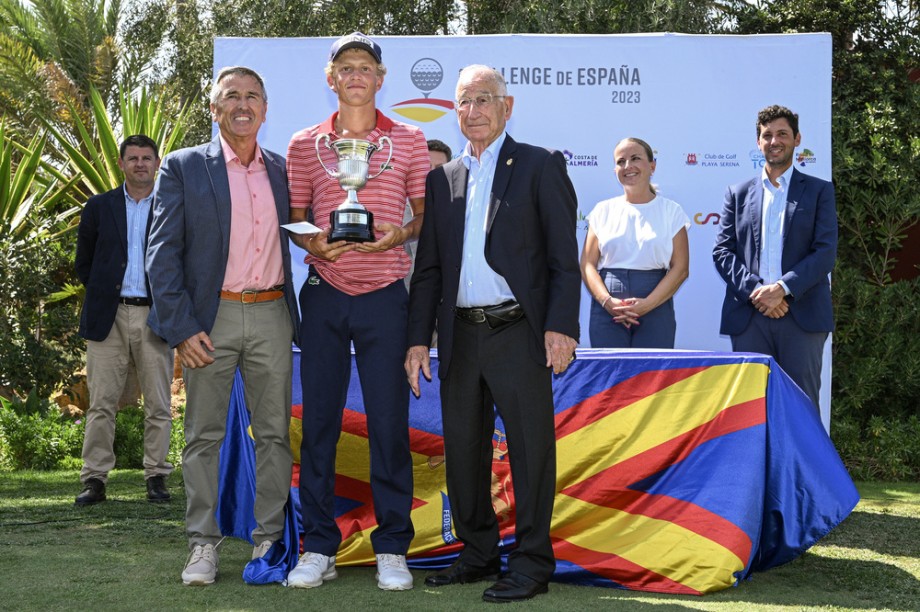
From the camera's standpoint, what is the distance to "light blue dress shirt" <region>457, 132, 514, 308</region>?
369cm

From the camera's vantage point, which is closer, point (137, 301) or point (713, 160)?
point (137, 301)

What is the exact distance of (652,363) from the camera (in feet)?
13.1

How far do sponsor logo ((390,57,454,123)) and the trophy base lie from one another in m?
3.31

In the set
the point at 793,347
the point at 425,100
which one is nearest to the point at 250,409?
the point at 793,347

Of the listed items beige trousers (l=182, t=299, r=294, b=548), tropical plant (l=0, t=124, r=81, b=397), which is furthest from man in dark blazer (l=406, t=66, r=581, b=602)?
tropical plant (l=0, t=124, r=81, b=397)

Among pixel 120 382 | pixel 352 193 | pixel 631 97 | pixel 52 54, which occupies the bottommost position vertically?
pixel 120 382

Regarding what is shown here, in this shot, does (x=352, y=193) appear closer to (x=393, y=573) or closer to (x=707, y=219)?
(x=393, y=573)

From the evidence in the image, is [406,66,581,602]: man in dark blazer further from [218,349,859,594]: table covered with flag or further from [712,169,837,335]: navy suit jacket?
[712,169,837,335]: navy suit jacket

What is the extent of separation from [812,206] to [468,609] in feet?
9.22

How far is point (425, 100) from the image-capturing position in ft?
22.3

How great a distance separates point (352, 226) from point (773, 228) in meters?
2.44

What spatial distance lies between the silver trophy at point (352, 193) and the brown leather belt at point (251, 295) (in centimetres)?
38

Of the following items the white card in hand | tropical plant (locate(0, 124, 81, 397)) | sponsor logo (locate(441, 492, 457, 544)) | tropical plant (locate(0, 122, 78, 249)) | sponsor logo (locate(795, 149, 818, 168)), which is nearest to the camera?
the white card in hand

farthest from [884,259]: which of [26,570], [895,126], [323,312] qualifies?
[26,570]
